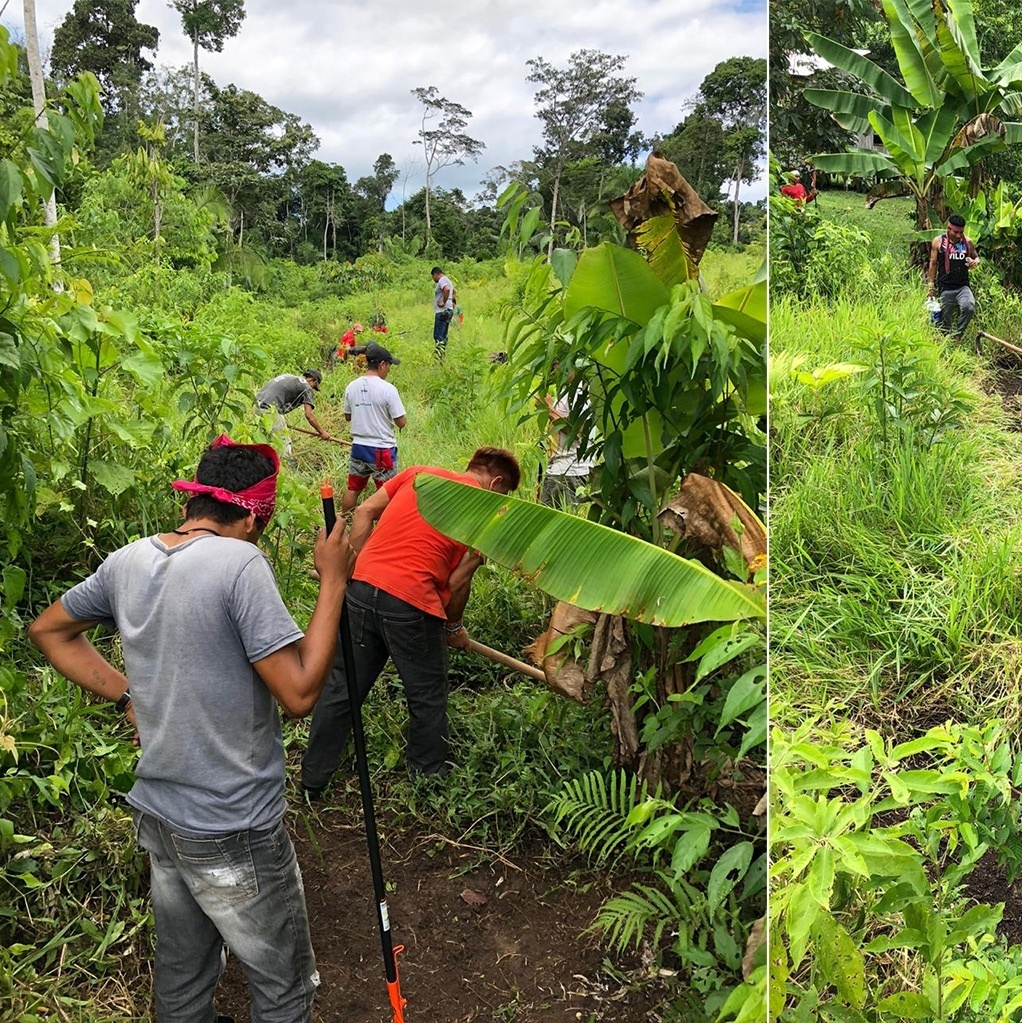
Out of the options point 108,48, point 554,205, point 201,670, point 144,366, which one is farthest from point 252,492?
point 108,48

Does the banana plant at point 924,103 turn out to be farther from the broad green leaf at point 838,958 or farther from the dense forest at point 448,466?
the broad green leaf at point 838,958

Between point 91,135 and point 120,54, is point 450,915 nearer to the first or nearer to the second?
point 91,135


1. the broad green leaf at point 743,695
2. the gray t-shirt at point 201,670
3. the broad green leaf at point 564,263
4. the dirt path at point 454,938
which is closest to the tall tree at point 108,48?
the broad green leaf at point 564,263

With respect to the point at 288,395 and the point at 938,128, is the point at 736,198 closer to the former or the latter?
the point at 938,128

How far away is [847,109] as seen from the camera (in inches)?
40.4

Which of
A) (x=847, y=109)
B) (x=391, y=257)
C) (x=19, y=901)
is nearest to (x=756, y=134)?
(x=847, y=109)

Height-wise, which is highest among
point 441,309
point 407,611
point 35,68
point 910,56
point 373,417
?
point 35,68

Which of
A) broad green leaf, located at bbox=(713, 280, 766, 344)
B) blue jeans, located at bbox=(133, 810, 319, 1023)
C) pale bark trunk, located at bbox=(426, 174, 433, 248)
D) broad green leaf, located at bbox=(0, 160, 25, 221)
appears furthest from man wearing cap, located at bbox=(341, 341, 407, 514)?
blue jeans, located at bbox=(133, 810, 319, 1023)

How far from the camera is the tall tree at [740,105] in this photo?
3.70ft

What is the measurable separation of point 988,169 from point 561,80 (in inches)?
31.2

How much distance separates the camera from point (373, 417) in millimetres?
2463

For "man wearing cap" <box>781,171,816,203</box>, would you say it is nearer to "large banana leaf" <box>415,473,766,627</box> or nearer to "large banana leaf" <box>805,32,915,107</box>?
"large banana leaf" <box>805,32,915,107</box>

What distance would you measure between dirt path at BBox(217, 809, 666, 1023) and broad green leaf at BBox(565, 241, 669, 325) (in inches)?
55.2

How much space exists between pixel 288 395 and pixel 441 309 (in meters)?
0.59
